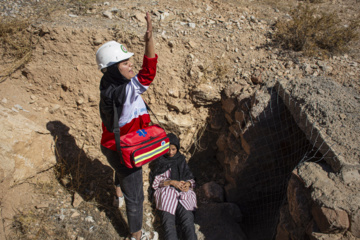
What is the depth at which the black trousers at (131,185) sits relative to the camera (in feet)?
7.41

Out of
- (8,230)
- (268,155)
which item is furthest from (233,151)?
(8,230)

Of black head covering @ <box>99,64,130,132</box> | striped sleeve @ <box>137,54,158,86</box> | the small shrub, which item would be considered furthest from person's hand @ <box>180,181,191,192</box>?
the small shrub

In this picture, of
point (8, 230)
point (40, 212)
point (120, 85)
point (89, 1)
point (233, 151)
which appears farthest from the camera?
point (89, 1)

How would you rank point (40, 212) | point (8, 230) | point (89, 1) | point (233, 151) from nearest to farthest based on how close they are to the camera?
point (8, 230) < point (40, 212) < point (233, 151) < point (89, 1)

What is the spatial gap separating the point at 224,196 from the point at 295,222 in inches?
61.2

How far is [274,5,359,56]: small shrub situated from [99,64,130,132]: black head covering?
2.72 m

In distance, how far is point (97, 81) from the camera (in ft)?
11.4

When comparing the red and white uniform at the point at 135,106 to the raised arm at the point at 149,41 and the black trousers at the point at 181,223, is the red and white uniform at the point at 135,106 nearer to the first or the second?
the raised arm at the point at 149,41

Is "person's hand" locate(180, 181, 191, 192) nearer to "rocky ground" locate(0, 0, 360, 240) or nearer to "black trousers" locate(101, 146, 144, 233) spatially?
"rocky ground" locate(0, 0, 360, 240)

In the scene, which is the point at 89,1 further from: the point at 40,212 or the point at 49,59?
the point at 40,212

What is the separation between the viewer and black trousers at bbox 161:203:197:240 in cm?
278

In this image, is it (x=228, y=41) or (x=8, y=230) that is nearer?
(x=8, y=230)

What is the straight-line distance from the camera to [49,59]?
11.2 ft

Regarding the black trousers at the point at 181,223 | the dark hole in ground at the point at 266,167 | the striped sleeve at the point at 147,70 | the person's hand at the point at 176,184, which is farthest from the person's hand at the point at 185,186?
the striped sleeve at the point at 147,70
